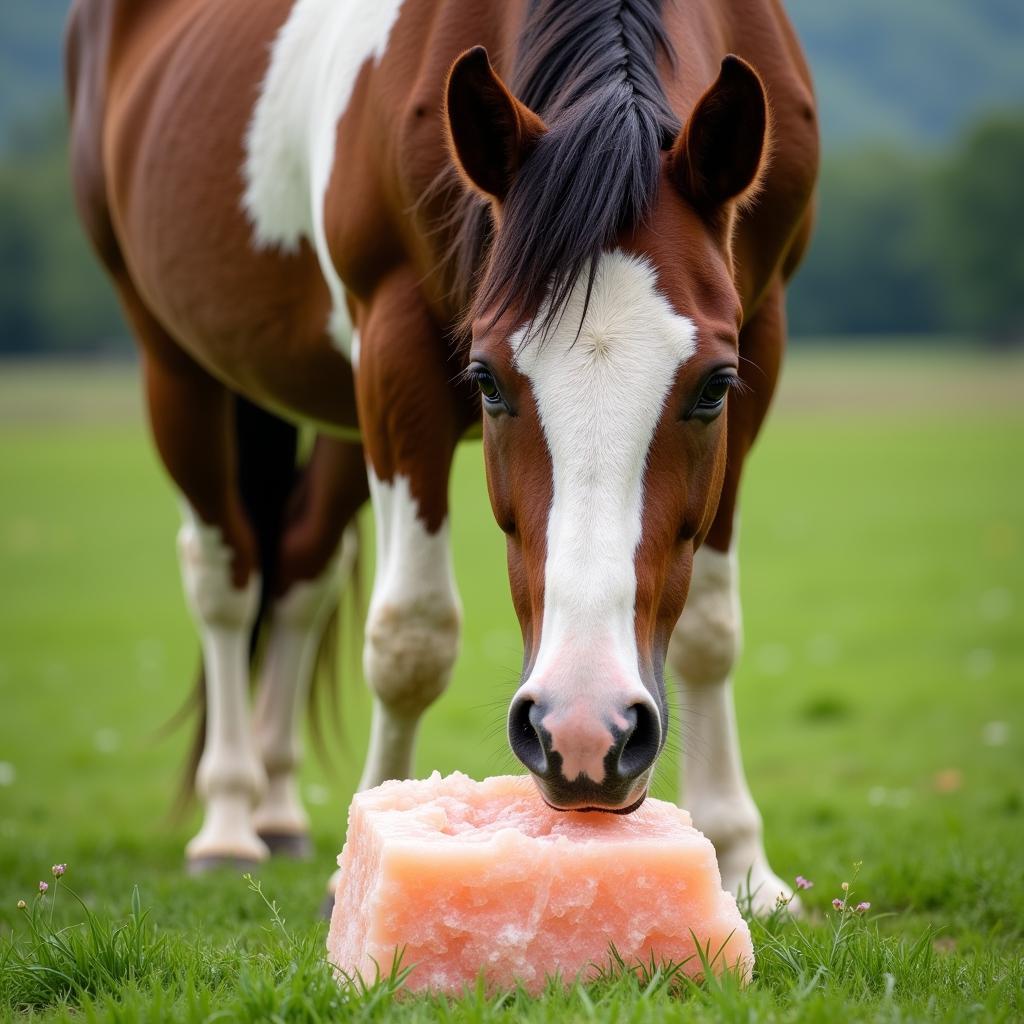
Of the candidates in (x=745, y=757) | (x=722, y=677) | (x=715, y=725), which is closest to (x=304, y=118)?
(x=722, y=677)

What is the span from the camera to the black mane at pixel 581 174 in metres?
2.67

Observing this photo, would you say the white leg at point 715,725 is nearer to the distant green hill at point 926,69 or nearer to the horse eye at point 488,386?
the horse eye at point 488,386

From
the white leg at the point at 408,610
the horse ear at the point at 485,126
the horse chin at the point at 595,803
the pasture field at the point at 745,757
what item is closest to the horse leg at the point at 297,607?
the pasture field at the point at 745,757

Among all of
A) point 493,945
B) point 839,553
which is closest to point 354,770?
point 493,945

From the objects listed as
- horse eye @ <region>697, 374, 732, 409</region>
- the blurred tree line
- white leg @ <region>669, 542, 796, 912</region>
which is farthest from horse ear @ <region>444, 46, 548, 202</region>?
the blurred tree line

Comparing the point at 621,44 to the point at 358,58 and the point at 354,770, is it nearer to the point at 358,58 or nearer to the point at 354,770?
the point at 358,58

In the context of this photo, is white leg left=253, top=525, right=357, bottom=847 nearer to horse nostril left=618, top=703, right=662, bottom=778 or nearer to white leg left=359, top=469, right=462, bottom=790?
white leg left=359, top=469, right=462, bottom=790

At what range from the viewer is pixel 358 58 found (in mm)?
3854

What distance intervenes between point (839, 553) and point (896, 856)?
39.4 feet

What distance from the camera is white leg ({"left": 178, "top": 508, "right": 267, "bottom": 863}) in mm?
5457

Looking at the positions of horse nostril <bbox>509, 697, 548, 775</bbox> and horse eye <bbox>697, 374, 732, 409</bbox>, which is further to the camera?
horse eye <bbox>697, 374, 732, 409</bbox>

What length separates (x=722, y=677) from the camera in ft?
13.5

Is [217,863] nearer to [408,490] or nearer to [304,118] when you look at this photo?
[408,490]

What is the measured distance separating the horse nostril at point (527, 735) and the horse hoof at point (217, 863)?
3.00 metres
